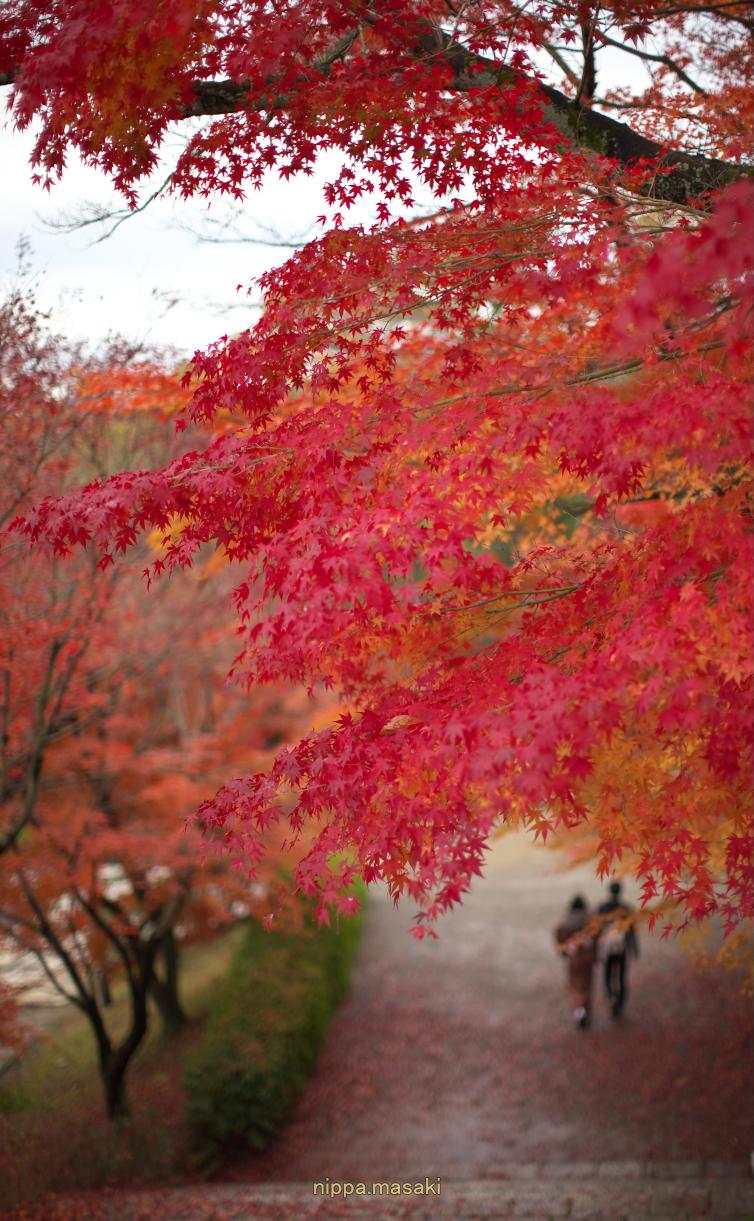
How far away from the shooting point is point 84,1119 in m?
9.74

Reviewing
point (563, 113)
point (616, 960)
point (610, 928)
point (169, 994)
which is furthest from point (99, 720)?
point (563, 113)

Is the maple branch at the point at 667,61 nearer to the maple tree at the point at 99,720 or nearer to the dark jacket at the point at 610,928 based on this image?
the maple tree at the point at 99,720

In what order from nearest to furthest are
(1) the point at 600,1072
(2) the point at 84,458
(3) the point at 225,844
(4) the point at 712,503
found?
1. (4) the point at 712,503
2. (3) the point at 225,844
3. (2) the point at 84,458
4. (1) the point at 600,1072

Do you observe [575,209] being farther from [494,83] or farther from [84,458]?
[84,458]

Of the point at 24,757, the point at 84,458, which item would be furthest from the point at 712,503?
the point at 24,757

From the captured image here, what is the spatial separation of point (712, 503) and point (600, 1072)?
8.55 meters

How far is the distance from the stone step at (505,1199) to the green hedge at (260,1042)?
125 cm

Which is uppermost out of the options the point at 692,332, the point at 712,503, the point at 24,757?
the point at 692,332

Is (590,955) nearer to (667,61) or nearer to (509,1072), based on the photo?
(509,1072)

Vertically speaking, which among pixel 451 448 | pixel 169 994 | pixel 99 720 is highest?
pixel 451 448

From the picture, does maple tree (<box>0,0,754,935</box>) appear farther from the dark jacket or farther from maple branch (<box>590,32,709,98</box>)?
the dark jacket

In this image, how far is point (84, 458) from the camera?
815cm

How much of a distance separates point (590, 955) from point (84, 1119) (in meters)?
5.78

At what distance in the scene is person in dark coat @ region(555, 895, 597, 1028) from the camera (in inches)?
410
